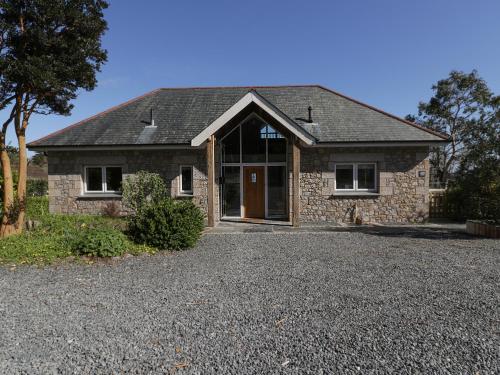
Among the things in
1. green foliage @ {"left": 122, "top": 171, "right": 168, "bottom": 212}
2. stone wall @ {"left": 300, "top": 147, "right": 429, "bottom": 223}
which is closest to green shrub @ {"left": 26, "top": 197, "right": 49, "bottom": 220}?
green foliage @ {"left": 122, "top": 171, "right": 168, "bottom": 212}

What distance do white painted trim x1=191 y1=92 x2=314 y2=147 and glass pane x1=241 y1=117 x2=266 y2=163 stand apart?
2086mm

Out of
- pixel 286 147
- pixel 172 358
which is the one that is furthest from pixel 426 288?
pixel 286 147

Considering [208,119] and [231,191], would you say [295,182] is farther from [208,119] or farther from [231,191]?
[208,119]

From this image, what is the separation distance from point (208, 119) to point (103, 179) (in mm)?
5169

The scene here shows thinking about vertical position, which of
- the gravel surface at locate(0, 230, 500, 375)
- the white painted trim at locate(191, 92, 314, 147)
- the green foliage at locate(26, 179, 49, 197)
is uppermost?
the white painted trim at locate(191, 92, 314, 147)

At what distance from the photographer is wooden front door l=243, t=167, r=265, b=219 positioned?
1263cm

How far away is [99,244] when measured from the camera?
684cm

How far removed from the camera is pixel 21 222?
8562mm

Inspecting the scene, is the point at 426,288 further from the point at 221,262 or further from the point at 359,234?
the point at 359,234

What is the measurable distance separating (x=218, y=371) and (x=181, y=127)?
11174 millimetres

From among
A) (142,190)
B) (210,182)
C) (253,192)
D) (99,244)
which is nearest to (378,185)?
(253,192)

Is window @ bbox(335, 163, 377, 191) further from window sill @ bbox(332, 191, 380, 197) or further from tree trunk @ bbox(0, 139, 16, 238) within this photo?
tree trunk @ bbox(0, 139, 16, 238)

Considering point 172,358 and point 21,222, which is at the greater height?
point 21,222

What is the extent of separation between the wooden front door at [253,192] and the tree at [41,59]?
6559 mm
